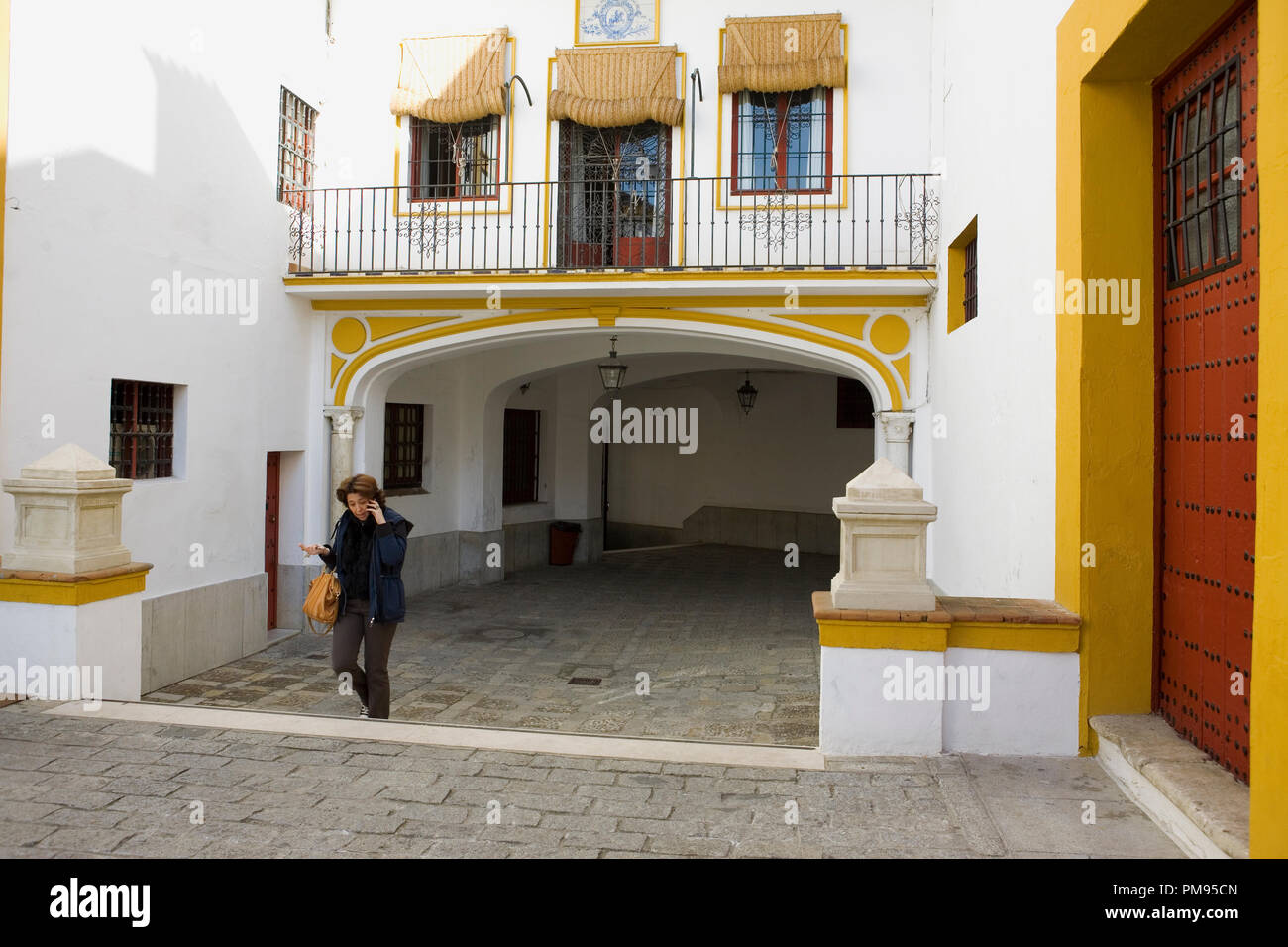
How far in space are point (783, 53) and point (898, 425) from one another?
400 centimetres

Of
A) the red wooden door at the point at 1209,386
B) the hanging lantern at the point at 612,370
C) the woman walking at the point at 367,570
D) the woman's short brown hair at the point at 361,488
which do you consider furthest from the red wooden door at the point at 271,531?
the red wooden door at the point at 1209,386

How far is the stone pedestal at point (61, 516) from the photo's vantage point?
5664mm

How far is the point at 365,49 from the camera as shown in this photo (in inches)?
450

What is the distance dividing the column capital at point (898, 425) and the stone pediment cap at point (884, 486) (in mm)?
5686

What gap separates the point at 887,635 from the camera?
450cm

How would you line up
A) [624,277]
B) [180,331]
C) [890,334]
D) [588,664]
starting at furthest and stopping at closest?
[890,334] < [624,277] < [588,664] < [180,331]

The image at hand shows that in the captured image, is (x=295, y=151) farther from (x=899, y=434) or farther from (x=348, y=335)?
(x=899, y=434)

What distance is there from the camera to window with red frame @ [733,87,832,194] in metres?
10.6

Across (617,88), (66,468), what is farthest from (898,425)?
(66,468)

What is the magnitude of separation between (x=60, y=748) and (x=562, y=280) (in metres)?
6.73

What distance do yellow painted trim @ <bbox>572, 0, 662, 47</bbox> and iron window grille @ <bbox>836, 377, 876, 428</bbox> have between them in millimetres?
8100
